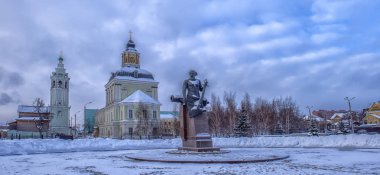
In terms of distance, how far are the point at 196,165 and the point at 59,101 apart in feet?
267

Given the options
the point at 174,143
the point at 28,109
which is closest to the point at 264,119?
the point at 174,143

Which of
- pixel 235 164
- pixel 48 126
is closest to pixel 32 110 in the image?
pixel 48 126

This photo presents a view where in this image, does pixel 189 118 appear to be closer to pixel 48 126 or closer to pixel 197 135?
pixel 197 135

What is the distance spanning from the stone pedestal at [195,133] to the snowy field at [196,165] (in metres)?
3.01

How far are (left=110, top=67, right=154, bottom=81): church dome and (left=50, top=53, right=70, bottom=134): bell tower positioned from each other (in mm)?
15247

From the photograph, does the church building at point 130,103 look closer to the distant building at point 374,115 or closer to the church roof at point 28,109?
the church roof at point 28,109

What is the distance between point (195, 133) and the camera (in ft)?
60.3

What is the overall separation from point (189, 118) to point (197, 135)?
1176mm

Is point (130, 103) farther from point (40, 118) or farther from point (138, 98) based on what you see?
point (40, 118)

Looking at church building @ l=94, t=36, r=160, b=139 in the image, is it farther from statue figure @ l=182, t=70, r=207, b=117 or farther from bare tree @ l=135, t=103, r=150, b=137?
statue figure @ l=182, t=70, r=207, b=117

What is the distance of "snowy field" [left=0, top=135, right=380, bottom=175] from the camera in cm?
1174

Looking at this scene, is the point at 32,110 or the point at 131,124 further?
the point at 32,110

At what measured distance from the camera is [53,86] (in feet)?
289

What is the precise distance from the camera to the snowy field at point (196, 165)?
11.7m
